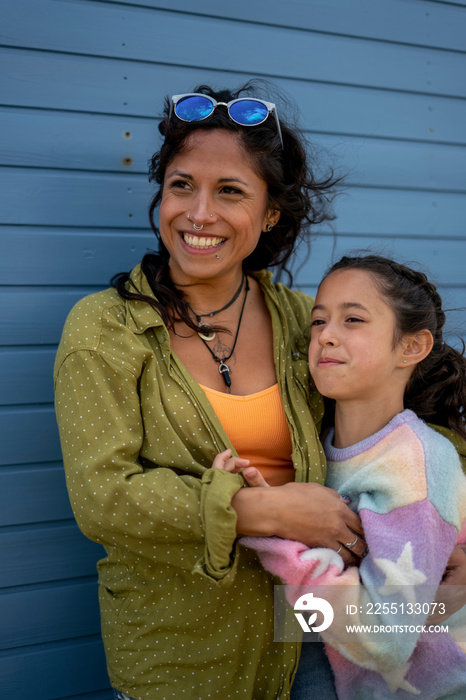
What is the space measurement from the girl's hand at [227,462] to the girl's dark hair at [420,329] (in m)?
0.63

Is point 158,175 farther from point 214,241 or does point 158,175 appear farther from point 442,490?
point 442,490

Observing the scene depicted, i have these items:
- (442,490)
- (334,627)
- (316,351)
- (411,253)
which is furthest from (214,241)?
(411,253)

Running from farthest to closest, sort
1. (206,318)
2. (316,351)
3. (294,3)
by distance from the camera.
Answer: (294,3)
(206,318)
(316,351)

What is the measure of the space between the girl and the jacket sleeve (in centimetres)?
15

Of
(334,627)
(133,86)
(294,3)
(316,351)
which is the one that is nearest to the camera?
(334,627)

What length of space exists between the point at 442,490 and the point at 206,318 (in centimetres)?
90

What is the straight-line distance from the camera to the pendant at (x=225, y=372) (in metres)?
1.94

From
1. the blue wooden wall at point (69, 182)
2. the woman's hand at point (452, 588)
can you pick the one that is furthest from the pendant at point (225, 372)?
the woman's hand at point (452, 588)

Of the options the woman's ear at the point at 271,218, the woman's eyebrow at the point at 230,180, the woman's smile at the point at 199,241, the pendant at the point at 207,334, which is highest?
the woman's eyebrow at the point at 230,180

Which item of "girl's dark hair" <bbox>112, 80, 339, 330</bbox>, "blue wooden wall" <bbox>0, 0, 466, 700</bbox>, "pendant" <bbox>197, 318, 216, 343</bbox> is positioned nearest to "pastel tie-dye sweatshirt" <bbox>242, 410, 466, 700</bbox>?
"pendant" <bbox>197, 318, 216, 343</bbox>

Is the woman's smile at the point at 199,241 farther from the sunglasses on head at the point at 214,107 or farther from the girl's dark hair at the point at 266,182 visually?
the sunglasses on head at the point at 214,107

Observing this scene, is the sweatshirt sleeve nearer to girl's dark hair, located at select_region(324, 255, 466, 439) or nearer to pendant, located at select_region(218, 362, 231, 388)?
girl's dark hair, located at select_region(324, 255, 466, 439)

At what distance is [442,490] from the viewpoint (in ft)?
5.60

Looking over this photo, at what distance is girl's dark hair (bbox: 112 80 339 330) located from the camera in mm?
1960
